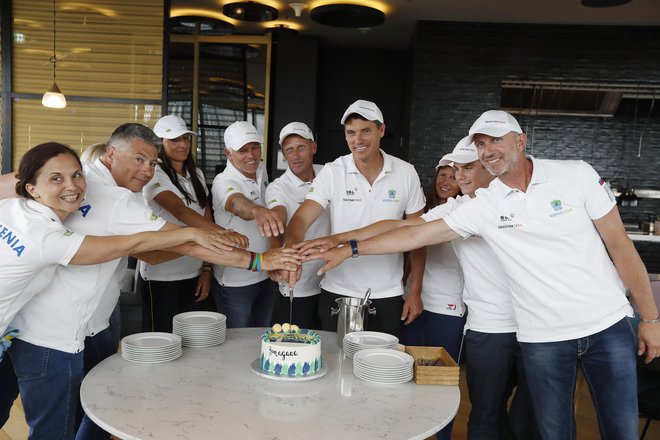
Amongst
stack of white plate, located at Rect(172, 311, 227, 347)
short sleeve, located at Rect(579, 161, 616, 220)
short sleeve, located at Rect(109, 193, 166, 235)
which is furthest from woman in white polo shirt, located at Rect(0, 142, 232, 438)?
short sleeve, located at Rect(579, 161, 616, 220)

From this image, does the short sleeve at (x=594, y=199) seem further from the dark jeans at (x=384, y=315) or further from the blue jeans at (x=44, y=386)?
the blue jeans at (x=44, y=386)

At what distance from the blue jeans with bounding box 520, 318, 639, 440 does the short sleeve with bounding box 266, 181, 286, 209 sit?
156 cm

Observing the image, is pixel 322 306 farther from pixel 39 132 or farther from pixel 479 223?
pixel 39 132

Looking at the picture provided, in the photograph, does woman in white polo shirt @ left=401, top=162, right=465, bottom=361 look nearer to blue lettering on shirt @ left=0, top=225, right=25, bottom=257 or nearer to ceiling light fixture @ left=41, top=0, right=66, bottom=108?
blue lettering on shirt @ left=0, top=225, right=25, bottom=257

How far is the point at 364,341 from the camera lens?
2164mm

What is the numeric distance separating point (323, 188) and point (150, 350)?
125 centimetres

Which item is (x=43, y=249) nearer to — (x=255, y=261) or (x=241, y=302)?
(x=255, y=261)

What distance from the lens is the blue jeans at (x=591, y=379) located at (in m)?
2.00

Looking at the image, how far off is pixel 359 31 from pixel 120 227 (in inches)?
207

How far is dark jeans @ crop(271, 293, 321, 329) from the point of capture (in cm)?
308

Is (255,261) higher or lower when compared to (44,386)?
higher

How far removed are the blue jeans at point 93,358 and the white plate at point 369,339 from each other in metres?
1.01

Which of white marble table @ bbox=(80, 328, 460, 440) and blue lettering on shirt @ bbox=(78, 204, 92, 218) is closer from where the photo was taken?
white marble table @ bbox=(80, 328, 460, 440)

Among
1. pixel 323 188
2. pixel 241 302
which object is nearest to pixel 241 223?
pixel 241 302
